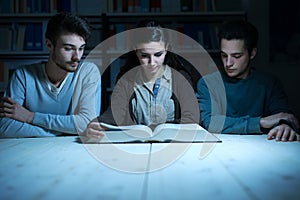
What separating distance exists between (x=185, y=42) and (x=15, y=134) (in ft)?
4.89

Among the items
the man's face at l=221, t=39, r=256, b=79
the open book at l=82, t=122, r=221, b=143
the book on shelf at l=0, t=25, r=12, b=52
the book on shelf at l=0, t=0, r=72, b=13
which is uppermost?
the book on shelf at l=0, t=0, r=72, b=13

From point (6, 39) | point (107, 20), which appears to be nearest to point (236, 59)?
point (107, 20)

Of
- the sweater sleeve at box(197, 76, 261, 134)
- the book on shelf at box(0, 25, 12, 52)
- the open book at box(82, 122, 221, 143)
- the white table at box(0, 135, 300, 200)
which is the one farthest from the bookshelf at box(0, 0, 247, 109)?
the white table at box(0, 135, 300, 200)

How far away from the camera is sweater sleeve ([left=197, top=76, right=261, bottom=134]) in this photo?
1379 mm

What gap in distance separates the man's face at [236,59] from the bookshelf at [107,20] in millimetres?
842

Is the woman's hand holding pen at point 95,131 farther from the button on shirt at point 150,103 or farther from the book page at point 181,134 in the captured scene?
the button on shirt at point 150,103

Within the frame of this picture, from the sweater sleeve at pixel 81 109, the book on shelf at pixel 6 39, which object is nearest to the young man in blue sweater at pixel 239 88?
the sweater sleeve at pixel 81 109

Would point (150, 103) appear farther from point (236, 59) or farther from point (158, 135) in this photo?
point (158, 135)

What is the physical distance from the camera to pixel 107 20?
8.32 feet

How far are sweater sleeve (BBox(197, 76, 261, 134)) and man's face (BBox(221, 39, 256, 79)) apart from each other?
0.24 ft

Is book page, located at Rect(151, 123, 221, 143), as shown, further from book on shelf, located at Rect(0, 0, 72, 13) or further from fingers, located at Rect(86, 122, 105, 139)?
book on shelf, located at Rect(0, 0, 72, 13)

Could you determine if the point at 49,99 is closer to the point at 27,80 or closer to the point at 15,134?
the point at 27,80

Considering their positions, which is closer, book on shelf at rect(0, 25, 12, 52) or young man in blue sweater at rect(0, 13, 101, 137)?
young man in blue sweater at rect(0, 13, 101, 137)

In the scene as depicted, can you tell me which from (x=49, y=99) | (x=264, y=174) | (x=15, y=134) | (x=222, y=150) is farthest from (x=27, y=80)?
(x=264, y=174)
